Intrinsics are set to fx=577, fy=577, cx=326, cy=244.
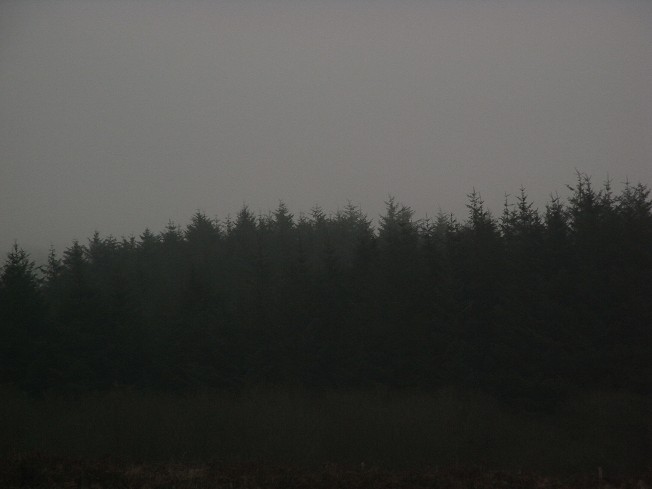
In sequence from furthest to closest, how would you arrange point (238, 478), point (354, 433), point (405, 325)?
1. point (405, 325)
2. point (354, 433)
3. point (238, 478)

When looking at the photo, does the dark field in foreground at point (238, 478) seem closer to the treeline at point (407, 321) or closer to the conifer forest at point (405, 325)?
the conifer forest at point (405, 325)

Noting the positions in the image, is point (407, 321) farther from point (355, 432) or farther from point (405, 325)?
point (355, 432)

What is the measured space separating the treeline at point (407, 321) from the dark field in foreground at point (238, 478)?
1354 cm

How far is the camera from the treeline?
24.6m

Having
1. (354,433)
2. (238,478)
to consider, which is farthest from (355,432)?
(238,478)

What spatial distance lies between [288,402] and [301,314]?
9.03 metres

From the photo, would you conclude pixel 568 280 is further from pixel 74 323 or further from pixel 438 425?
pixel 74 323

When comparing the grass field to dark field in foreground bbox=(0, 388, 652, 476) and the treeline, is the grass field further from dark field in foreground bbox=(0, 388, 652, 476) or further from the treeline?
the treeline

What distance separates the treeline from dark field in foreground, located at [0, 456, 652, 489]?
533 inches

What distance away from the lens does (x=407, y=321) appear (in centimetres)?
2873

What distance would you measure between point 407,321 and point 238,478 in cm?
1908

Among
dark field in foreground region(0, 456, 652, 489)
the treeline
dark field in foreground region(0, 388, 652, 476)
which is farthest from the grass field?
dark field in foreground region(0, 456, 652, 489)

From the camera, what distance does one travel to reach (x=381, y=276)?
99.9 feet

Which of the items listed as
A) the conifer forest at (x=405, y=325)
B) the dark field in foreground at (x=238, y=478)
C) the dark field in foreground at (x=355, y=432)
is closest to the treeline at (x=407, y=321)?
the conifer forest at (x=405, y=325)
